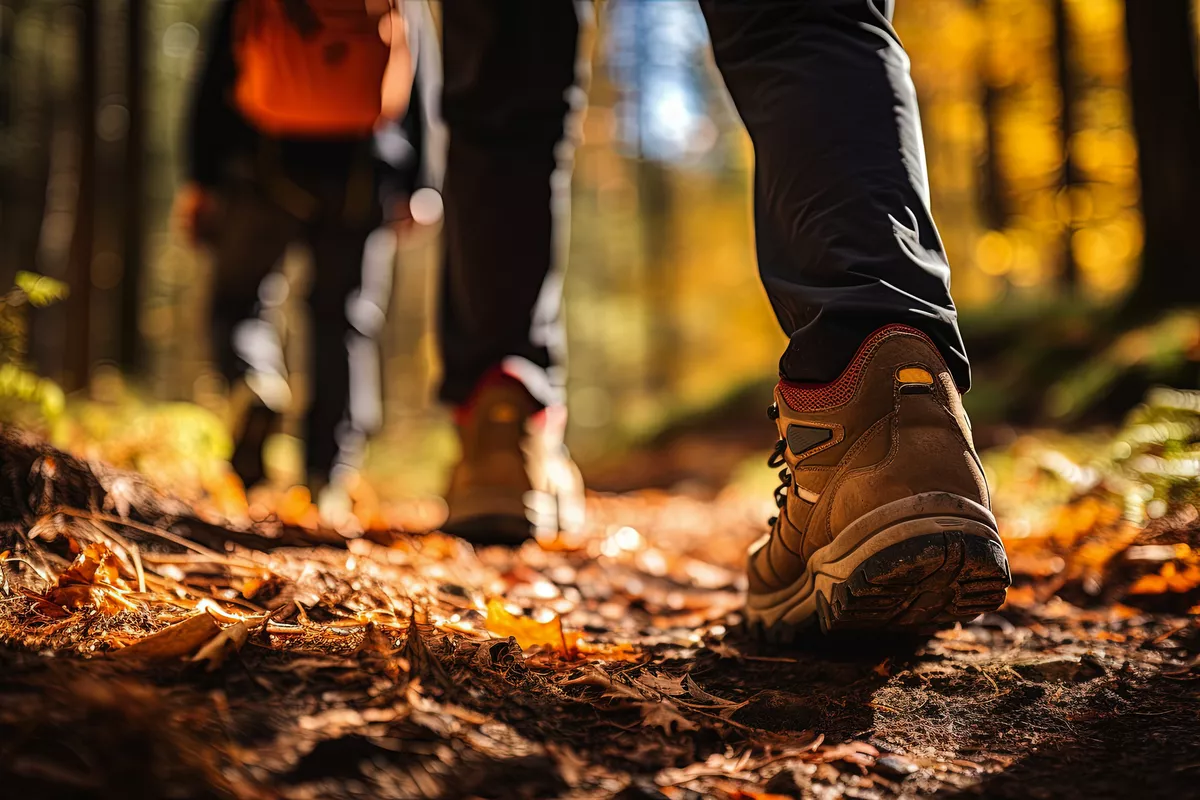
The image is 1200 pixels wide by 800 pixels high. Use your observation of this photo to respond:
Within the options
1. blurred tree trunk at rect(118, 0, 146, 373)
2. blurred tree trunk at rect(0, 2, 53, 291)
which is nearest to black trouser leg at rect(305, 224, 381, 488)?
blurred tree trunk at rect(118, 0, 146, 373)

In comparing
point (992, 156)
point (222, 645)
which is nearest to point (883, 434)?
point (222, 645)

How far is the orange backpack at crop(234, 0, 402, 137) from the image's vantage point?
286cm

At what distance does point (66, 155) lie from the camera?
14.2m

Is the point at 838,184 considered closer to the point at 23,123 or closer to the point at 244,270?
the point at 244,270

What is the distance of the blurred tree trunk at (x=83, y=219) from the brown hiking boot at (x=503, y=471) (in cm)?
652

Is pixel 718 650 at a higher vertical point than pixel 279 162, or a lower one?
lower

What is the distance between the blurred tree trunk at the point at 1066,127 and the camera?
1157 centimetres

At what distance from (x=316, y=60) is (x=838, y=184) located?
2.34 metres

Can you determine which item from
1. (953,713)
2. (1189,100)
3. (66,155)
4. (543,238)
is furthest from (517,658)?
(66,155)

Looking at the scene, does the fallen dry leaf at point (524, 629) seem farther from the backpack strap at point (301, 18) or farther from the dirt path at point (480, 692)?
the backpack strap at point (301, 18)

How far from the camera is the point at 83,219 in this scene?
279 inches

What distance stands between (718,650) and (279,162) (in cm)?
304

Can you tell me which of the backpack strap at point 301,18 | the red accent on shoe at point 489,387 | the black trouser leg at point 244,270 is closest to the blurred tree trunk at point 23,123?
the black trouser leg at point 244,270

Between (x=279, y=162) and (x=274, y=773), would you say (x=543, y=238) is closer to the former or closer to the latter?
(x=279, y=162)
